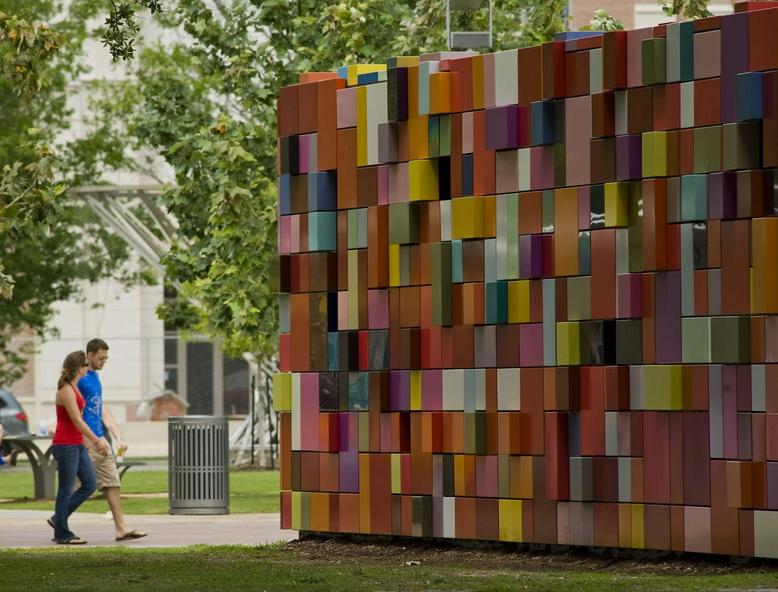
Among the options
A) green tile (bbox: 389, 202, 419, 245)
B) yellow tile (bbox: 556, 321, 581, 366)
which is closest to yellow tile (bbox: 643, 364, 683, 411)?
yellow tile (bbox: 556, 321, 581, 366)

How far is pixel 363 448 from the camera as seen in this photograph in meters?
13.1

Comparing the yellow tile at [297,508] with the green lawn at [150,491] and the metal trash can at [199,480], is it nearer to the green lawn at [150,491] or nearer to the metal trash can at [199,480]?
the metal trash can at [199,480]

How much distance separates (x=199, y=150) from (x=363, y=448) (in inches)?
468

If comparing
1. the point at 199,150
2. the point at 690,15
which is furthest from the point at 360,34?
the point at 690,15

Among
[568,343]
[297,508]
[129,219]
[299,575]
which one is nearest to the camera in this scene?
[299,575]

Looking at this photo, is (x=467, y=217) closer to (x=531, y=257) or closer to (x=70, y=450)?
(x=531, y=257)

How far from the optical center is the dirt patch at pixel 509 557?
1109 cm

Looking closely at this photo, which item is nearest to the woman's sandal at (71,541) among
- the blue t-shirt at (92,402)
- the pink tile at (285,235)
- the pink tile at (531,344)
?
the blue t-shirt at (92,402)

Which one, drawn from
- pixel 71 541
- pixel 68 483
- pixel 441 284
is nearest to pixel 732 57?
pixel 441 284

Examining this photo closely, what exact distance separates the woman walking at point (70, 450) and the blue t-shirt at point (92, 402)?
297 mm

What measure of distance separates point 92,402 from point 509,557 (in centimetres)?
505

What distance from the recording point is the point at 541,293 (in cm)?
1198

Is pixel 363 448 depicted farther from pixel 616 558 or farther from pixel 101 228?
pixel 101 228

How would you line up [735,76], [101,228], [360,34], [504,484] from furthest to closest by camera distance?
[101,228], [360,34], [504,484], [735,76]
